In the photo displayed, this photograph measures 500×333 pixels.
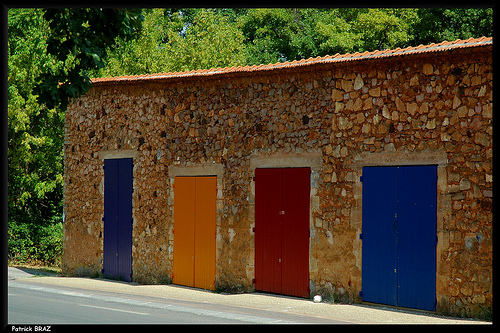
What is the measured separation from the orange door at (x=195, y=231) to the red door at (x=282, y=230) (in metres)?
1.22

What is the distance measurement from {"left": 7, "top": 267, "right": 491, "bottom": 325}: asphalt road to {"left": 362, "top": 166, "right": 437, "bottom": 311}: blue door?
316mm

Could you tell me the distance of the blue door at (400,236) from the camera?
9734mm

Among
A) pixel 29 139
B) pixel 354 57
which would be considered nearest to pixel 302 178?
pixel 354 57

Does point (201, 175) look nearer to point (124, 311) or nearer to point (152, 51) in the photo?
point (124, 311)

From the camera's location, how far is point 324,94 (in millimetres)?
11164

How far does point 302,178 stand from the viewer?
11.5 m

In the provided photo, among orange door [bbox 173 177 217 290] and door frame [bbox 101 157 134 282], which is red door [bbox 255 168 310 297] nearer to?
orange door [bbox 173 177 217 290]

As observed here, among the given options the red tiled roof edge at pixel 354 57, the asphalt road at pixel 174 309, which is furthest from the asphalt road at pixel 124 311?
the red tiled roof edge at pixel 354 57

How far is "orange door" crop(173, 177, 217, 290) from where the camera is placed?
42.5 ft

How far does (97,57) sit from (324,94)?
13.0ft

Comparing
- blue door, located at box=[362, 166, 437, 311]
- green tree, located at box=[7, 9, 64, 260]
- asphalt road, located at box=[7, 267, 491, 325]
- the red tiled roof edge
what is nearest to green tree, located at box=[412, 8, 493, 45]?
the red tiled roof edge

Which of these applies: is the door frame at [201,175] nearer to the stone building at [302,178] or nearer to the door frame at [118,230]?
the stone building at [302,178]
